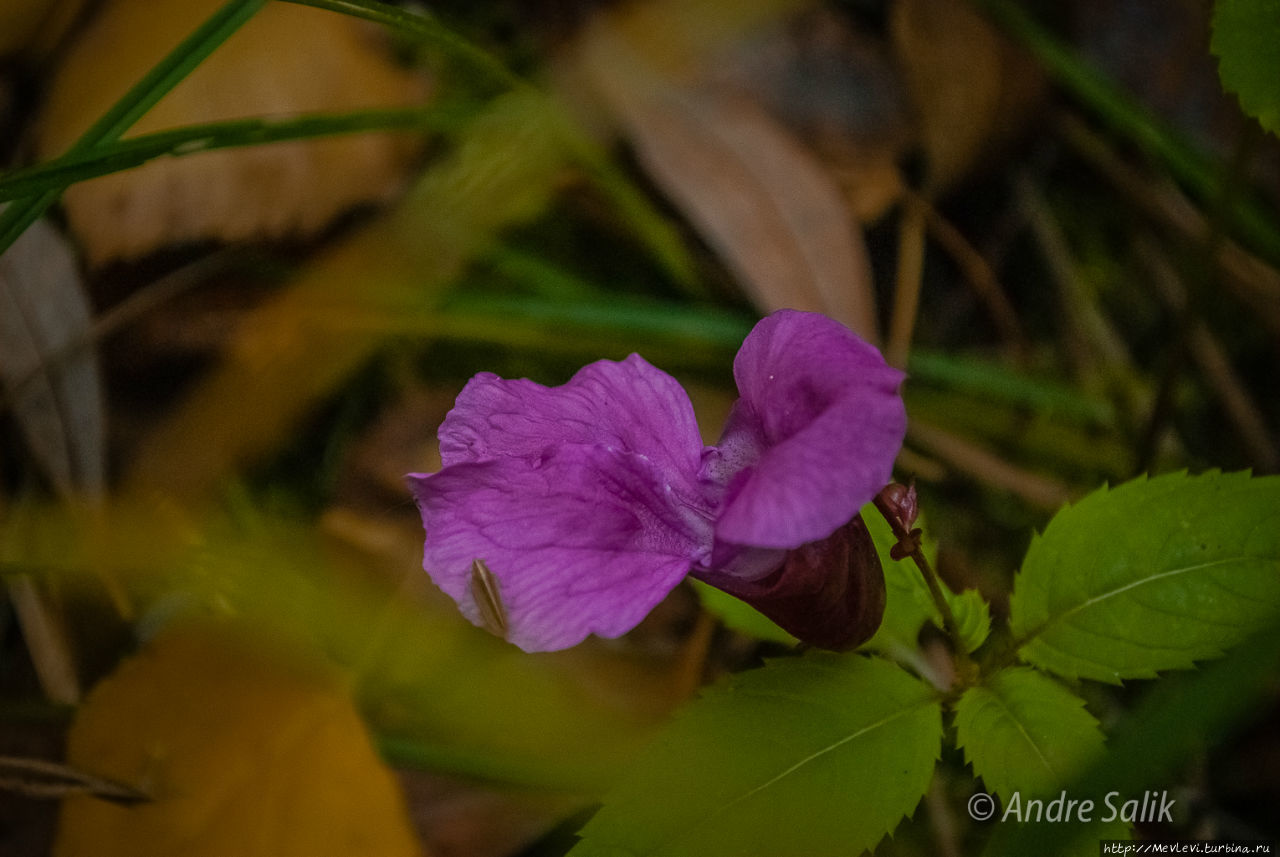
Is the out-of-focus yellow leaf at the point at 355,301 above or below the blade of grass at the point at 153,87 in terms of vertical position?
below

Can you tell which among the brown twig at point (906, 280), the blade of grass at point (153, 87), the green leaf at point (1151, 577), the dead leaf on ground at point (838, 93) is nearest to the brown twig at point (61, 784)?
the blade of grass at point (153, 87)

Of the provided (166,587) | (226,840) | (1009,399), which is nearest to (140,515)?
(166,587)

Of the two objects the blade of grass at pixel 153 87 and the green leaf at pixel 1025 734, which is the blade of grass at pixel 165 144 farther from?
the green leaf at pixel 1025 734

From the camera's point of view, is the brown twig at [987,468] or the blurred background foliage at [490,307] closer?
the blurred background foliage at [490,307]

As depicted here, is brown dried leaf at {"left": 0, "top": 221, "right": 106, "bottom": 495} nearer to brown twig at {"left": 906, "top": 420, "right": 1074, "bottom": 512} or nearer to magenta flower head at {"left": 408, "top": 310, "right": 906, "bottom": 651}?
magenta flower head at {"left": 408, "top": 310, "right": 906, "bottom": 651}


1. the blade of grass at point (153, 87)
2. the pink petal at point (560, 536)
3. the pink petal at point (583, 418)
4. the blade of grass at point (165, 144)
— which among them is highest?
the blade of grass at point (153, 87)

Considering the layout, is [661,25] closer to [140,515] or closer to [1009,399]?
[1009,399]

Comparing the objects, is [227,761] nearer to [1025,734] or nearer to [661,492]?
[661,492]

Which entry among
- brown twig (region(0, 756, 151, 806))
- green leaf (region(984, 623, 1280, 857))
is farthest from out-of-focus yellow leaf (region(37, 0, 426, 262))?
green leaf (region(984, 623, 1280, 857))
